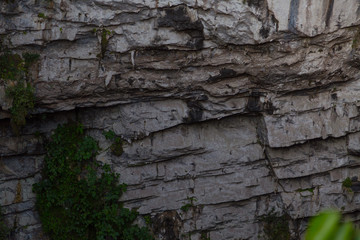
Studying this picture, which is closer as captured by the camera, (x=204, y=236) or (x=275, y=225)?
(x=204, y=236)

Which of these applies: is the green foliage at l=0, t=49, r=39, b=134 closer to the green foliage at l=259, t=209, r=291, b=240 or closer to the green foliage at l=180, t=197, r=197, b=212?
the green foliage at l=180, t=197, r=197, b=212

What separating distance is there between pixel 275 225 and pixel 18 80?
591cm

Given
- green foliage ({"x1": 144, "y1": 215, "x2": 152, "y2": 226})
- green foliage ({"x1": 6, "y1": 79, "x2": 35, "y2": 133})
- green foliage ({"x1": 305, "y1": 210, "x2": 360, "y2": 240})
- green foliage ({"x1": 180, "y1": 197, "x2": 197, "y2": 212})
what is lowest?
green foliage ({"x1": 144, "y1": 215, "x2": 152, "y2": 226})

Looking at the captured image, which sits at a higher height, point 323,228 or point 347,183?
point 323,228

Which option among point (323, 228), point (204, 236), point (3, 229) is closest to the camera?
point (323, 228)

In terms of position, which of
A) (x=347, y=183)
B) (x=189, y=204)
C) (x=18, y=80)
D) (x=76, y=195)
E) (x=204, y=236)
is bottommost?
(x=204, y=236)

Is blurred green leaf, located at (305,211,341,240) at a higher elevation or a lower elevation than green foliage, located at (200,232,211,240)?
higher

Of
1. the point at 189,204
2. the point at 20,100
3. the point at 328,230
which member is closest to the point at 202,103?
the point at 189,204

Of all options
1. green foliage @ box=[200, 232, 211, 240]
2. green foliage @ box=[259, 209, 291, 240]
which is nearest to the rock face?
green foliage @ box=[200, 232, 211, 240]

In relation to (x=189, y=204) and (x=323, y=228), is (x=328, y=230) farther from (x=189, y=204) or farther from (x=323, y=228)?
(x=189, y=204)

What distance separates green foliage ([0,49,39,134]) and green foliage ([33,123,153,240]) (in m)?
1.02

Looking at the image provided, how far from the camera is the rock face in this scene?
285 inches

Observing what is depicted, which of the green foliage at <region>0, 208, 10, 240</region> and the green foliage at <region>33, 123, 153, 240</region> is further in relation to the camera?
the green foliage at <region>33, 123, 153, 240</region>

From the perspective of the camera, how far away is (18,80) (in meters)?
7.25
